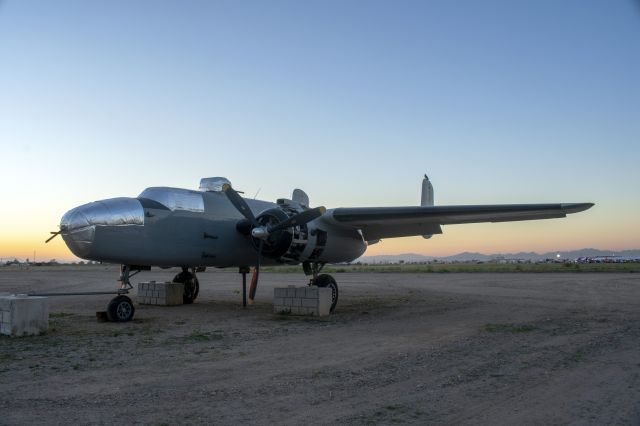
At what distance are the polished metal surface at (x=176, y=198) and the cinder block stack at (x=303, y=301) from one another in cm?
343

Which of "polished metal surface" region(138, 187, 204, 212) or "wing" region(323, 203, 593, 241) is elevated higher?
"polished metal surface" region(138, 187, 204, 212)

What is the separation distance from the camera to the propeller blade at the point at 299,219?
14211 mm

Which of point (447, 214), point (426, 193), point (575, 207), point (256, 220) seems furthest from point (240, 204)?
point (426, 193)

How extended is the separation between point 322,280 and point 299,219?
9.02 ft

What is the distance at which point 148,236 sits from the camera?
13.0 m

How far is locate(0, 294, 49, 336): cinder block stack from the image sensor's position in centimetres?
1014

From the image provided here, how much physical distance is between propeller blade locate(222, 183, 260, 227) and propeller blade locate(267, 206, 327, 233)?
26.0 inches

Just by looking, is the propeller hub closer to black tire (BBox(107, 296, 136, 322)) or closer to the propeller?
the propeller

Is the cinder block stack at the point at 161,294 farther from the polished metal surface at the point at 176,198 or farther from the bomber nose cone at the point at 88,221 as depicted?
the bomber nose cone at the point at 88,221

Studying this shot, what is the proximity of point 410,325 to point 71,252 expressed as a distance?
27.6ft

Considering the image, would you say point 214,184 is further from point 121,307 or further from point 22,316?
point 22,316

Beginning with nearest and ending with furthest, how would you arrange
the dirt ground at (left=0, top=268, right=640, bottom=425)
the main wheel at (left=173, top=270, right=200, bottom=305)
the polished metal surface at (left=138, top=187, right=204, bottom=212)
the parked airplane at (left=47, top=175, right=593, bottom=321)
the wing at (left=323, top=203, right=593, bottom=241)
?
the dirt ground at (left=0, top=268, right=640, bottom=425) → the parked airplane at (left=47, top=175, right=593, bottom=321) → the polished metal surface at (left=138, top=187, right=204, bottom=212) → the wing at (left=323, top=203, right=593, bottom=241) → the main wheel at (left=173, top=270, right=200, bottom=305)

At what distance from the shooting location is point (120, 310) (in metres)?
12.5

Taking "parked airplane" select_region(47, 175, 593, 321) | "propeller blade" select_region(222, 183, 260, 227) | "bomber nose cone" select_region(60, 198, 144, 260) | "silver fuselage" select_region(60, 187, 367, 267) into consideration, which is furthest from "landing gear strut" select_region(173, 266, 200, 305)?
"bomber nose cone" select_region(60, 198, 144, 260)
